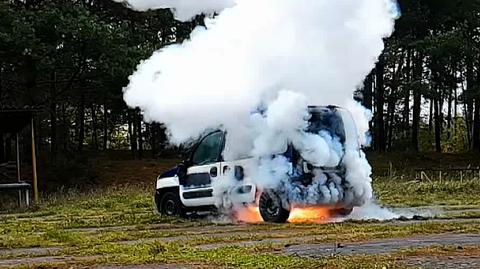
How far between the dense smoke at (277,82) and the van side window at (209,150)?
22 cm

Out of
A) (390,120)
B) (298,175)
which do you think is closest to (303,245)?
(298,175)

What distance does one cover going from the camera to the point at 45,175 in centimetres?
3694

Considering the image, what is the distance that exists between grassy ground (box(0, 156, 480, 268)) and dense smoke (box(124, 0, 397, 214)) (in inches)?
55.8

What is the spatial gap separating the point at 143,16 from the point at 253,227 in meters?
33.0

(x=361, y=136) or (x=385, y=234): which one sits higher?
(x=361, y=136)

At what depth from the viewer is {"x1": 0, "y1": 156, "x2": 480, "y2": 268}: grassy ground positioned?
8594 millimetres

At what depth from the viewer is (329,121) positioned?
602 inches

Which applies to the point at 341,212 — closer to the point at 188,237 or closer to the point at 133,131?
the point at 188,237

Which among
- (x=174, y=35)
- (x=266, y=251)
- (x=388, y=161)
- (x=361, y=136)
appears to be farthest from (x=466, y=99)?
(x=266, y=251)

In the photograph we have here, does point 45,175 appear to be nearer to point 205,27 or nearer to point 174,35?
point 174,35

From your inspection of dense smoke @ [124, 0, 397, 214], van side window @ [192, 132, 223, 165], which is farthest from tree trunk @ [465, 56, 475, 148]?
van side window @ [192, 132, 223, 165]

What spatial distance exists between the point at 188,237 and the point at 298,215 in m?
3.53

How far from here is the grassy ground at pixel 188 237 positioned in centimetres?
859

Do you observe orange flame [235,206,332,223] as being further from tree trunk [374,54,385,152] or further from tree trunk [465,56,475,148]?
tree trunk [374,54,385,152]
